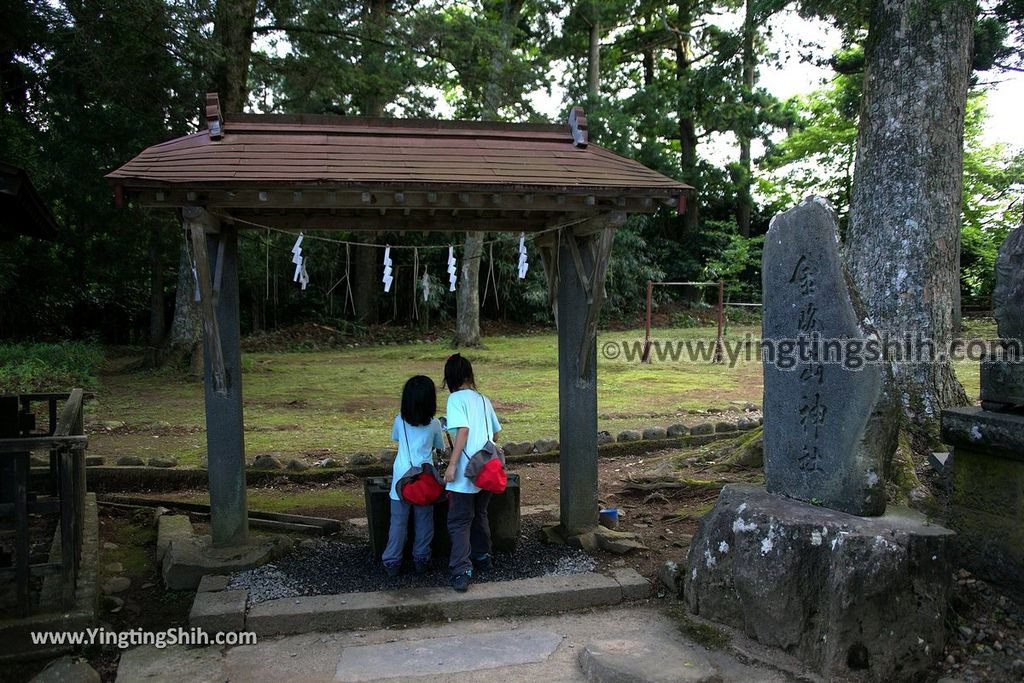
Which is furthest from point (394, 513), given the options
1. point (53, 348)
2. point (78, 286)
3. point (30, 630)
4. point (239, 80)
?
point (78, 286)

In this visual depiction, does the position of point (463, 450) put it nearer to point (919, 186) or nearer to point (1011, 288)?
point (1011, 288)

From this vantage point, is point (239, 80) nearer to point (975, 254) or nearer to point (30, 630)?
point (30, 630)

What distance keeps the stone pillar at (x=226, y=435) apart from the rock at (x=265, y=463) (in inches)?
102

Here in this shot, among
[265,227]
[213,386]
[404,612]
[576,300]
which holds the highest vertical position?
[265,227]

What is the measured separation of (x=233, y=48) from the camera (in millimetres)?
13703

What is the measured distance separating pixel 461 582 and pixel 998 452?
3.22 meters

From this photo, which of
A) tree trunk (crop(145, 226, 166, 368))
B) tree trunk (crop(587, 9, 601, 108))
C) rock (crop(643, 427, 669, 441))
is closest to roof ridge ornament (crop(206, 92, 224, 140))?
rock (crop(643, 427, 669, 441))

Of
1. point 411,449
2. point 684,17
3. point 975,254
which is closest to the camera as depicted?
point 411,449

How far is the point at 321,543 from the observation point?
5551mm

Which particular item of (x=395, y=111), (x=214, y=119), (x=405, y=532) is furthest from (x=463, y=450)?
(x=395, y=111)

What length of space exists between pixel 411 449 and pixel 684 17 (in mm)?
23443

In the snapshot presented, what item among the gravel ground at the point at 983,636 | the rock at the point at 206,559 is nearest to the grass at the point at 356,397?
the rock at the point at 206,559

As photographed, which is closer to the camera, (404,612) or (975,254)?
(404,612)

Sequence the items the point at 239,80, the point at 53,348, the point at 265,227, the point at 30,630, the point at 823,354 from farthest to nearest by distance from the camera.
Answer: the point at 53,348, the point at 239,80, the point at 265,227, the point at 823,354, the point at 30,630
